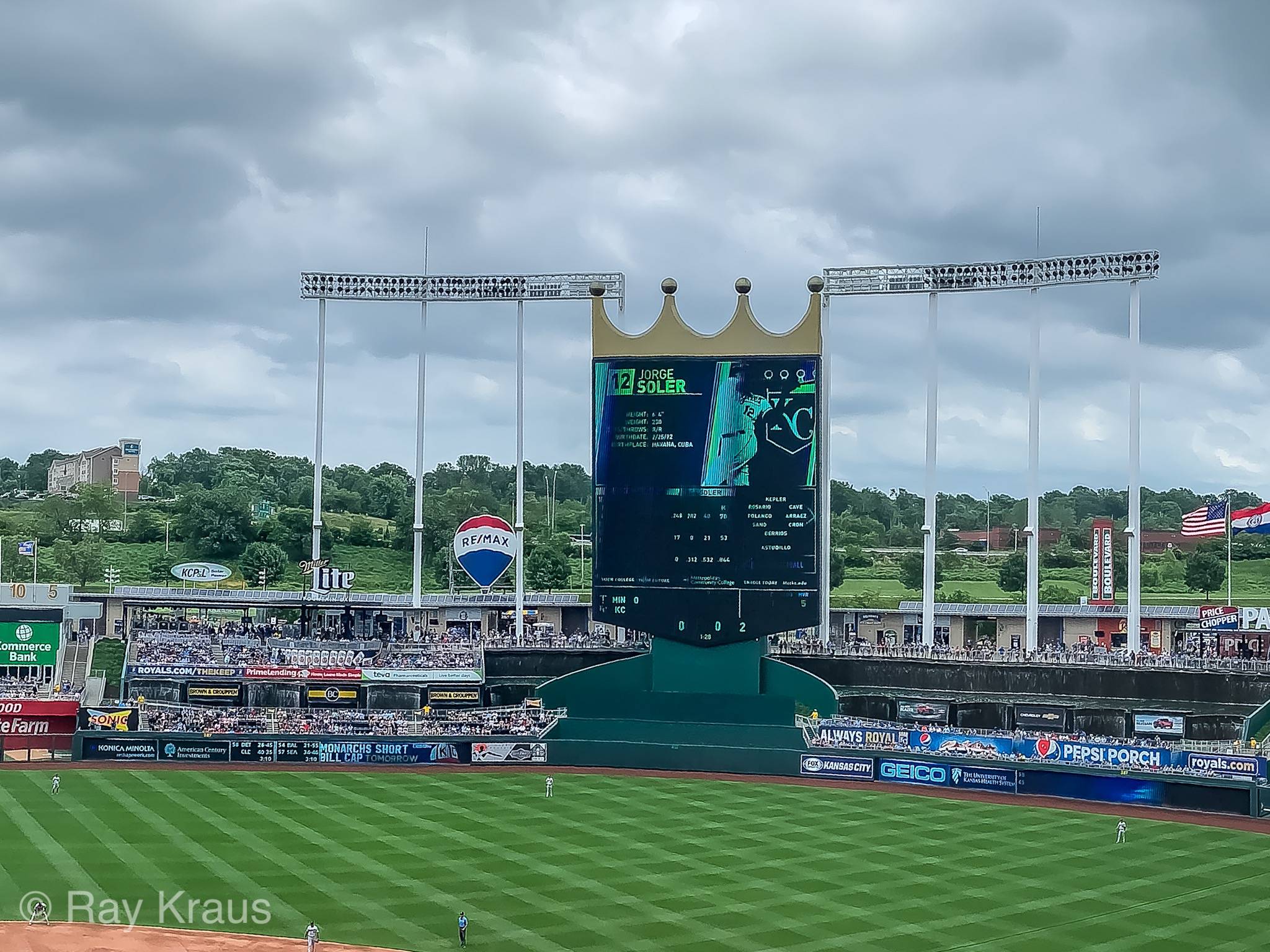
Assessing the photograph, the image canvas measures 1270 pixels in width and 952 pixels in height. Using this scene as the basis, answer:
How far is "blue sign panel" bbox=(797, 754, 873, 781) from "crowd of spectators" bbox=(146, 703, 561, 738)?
454 inches

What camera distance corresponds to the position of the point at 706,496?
2128 inches

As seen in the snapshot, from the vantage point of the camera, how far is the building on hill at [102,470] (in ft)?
475

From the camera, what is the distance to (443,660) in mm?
64938

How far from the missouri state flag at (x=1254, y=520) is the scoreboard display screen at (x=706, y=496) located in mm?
19518

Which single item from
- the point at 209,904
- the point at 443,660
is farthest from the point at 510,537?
the point at 209,904

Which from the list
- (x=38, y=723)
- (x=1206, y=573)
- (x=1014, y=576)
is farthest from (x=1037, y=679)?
(x=1206, y=573)

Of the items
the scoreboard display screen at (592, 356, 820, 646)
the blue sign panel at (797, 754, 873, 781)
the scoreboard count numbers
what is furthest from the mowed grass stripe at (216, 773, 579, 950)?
the scoreboard count numbers

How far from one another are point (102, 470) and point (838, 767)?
436ft

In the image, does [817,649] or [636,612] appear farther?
[817,649]

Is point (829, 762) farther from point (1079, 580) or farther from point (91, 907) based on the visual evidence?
point (1079, 580)

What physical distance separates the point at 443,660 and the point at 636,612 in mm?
14194

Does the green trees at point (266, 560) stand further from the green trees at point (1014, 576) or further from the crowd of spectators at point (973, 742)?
the crowd of spectators at point (973, 742)

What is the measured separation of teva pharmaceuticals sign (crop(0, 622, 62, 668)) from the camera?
62.6 m

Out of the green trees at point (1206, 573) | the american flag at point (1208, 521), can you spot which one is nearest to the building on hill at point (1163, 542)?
the green trees at point (1206, 573)
